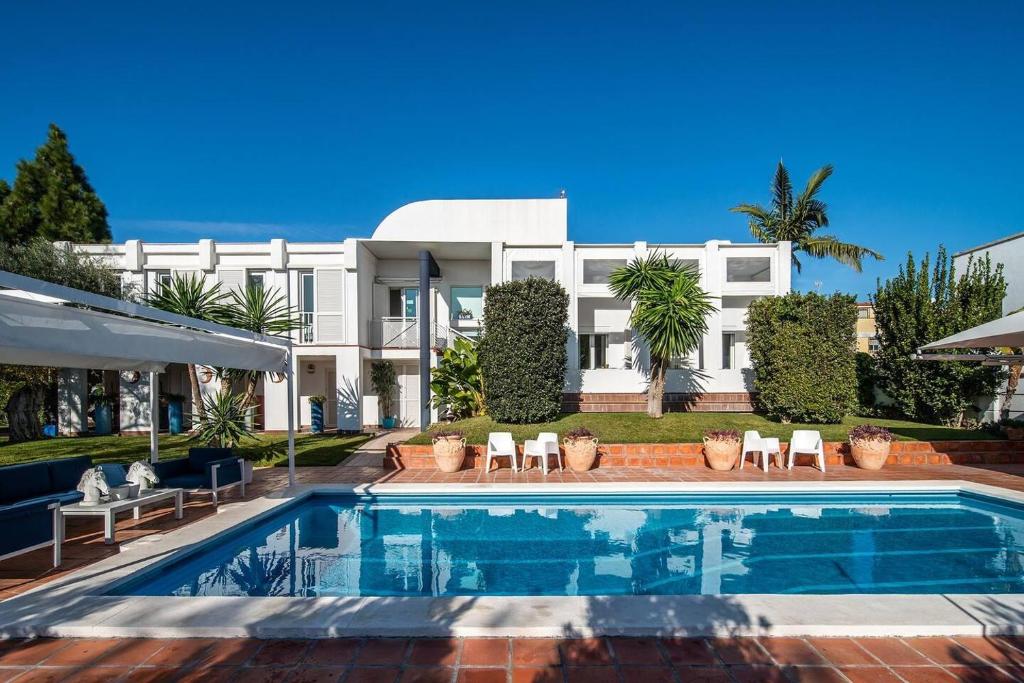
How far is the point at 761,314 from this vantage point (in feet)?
42.5

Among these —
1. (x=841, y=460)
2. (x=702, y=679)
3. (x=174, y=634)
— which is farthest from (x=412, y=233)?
(x=702, y=679)

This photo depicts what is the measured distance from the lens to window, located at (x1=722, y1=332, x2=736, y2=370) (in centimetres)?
1711

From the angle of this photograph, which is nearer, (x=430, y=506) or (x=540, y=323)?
(x=430, y=506)

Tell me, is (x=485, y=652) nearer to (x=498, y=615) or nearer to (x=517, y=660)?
(x=517, y=660)

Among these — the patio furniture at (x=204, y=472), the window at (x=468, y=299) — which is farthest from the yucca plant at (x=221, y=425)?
the window at (x=468, y=299)

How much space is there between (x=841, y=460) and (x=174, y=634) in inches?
469

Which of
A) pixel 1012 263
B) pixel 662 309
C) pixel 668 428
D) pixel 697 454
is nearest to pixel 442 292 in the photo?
pixel 662 309

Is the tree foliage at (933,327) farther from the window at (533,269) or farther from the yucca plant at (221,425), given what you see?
the yucca plant at (221,425)

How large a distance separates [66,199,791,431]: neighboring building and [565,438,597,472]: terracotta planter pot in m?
4.54

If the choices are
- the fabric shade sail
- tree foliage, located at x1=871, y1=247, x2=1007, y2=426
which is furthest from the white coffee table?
tree foliage, located at x1=871, y1=247, x2=1007, y2=426

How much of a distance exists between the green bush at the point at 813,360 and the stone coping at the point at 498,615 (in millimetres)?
8383

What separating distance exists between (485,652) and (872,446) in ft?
32.6

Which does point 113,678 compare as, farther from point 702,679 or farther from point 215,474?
point 215,474

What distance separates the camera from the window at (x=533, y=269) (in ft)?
53.0
